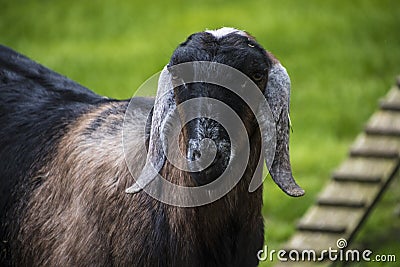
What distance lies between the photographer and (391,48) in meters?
14.9

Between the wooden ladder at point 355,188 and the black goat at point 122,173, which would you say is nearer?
the black goat at point 122,173

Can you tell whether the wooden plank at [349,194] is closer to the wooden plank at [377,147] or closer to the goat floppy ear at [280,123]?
the wooden plank at [377,147]

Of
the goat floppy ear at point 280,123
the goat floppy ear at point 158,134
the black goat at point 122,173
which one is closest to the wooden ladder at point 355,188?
the black goat at point 122,173

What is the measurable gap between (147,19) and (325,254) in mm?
9444

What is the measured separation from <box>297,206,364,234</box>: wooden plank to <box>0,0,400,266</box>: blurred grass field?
7.51 feet

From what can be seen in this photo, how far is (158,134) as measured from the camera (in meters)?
5.50

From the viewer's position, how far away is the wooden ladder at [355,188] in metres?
8.30

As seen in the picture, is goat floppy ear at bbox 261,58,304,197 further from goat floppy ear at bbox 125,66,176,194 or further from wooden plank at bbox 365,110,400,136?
wooden plank at bbox 365,110,400,136

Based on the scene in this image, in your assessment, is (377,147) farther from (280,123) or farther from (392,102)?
(280,123)

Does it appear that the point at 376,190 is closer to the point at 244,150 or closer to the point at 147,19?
the point at 244,150

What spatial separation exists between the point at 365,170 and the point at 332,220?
79 cm

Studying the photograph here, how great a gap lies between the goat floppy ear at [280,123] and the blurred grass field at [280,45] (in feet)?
17.9

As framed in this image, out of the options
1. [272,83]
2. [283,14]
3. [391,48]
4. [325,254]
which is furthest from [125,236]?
[283,14]

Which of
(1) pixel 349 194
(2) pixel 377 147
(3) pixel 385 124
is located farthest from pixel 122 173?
(3) pixel 385 124
